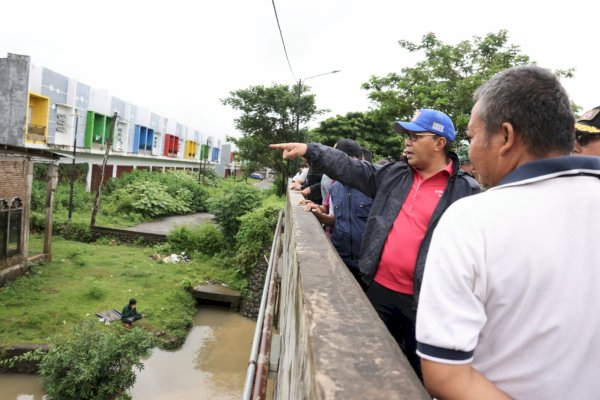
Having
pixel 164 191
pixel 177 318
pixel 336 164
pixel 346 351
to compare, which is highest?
pixel 336 164

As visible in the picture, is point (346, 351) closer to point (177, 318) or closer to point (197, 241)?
point (177, 318)

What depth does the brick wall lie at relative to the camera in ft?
39.4

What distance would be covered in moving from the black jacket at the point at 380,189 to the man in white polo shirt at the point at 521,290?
41.5 inches

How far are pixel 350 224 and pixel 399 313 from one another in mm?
1130

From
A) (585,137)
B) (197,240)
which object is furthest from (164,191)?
(585,137)

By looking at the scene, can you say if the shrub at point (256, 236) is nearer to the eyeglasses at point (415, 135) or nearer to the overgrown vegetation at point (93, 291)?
the overgrown vegetation at point (93, 291)

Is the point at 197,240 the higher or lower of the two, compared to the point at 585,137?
lower

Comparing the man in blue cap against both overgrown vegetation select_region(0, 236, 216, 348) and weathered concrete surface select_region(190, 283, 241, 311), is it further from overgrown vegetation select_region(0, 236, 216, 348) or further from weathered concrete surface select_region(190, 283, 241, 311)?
weathered concrete surface select_region(190, 283, 241, 311)

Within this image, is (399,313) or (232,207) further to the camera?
→ (232,207)

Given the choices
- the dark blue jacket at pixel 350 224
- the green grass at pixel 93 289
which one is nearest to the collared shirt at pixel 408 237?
the dark blue jacket at pixel 350 224

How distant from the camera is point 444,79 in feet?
50.0

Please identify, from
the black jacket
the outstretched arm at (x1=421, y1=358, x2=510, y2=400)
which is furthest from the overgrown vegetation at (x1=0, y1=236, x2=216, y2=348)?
the outstretched arm at (x1=421, y1=358, x2=510, y2=400)

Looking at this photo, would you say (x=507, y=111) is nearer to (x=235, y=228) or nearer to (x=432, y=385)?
(x=432, y=385)

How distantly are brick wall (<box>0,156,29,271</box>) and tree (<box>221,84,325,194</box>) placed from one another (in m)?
13.6
